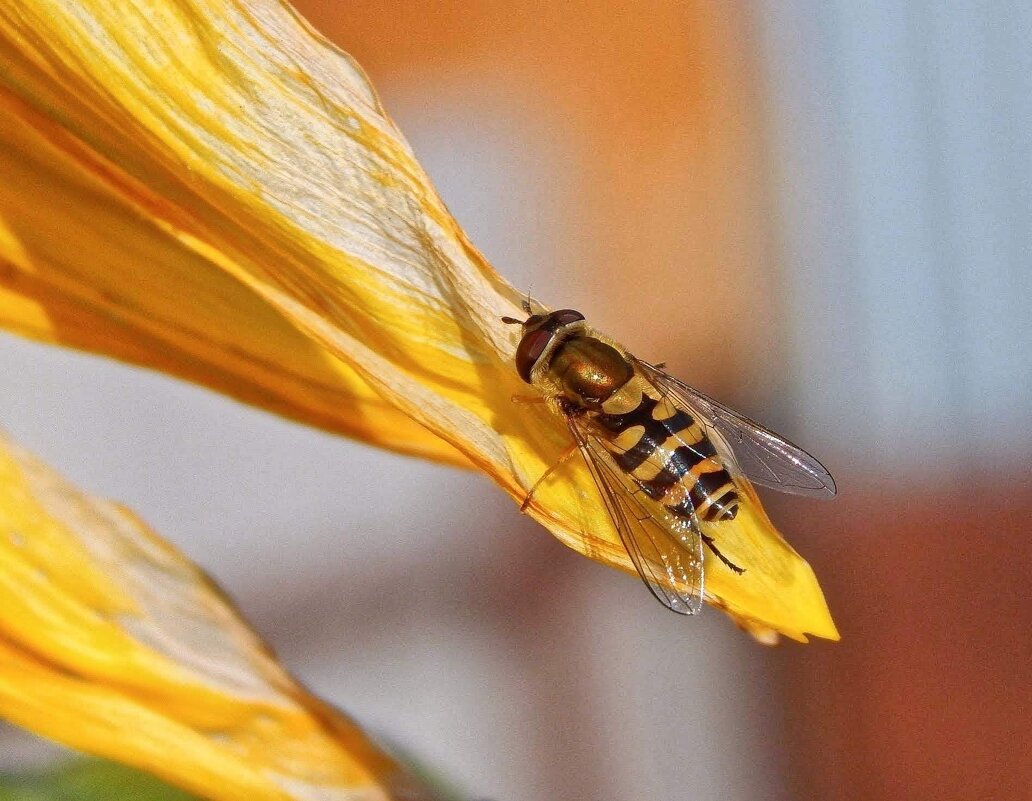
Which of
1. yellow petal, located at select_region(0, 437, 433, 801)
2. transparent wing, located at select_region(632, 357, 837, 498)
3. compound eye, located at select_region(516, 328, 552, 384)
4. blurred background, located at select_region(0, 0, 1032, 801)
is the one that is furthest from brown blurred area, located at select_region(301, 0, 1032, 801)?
yellow petal, located at select_region(0, 437, 433, 801)

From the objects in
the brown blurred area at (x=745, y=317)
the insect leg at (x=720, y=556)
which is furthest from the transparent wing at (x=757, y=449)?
the brown blurred area at (x=745, y=317)

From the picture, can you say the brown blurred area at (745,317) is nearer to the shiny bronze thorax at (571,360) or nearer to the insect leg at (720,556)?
the shiny bronze thorax at (571,360)

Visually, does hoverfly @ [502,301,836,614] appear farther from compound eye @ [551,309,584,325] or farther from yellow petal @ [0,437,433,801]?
yellow petal @ [0,437,433,801]

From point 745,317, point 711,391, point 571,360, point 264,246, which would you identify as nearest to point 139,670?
point 264,246

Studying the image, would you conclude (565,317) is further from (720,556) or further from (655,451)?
(720,556)

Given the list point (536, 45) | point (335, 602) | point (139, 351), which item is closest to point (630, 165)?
point (536, 45)

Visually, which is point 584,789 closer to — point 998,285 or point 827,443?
point 827,443
